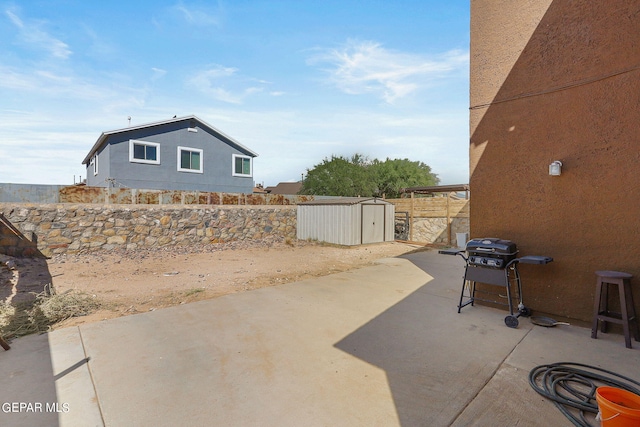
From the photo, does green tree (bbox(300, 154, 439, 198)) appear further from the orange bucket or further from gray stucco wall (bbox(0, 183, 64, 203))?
the orange bucket

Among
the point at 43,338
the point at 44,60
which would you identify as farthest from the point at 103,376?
the point at 44,60

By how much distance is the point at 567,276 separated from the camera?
3.62 m

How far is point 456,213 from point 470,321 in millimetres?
9805

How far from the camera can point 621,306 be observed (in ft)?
10.1

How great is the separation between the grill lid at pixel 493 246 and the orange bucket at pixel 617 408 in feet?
6.50

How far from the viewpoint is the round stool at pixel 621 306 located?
3.02 m

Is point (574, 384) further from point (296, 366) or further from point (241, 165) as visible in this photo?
point (241, 165)

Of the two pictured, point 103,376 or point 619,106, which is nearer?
point 103,376

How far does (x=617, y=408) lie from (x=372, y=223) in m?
11.2

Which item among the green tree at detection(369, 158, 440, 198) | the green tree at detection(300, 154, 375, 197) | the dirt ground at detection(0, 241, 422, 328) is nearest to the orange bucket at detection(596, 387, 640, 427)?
the dirt ground at detection(0, 241, 422, 328)

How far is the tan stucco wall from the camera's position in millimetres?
3270

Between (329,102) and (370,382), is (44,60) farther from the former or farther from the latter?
(370,382)

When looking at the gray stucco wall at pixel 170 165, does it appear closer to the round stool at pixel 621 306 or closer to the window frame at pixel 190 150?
the window frame at pixel 190 150

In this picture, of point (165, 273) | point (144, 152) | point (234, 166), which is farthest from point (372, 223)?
point (144, 152)
